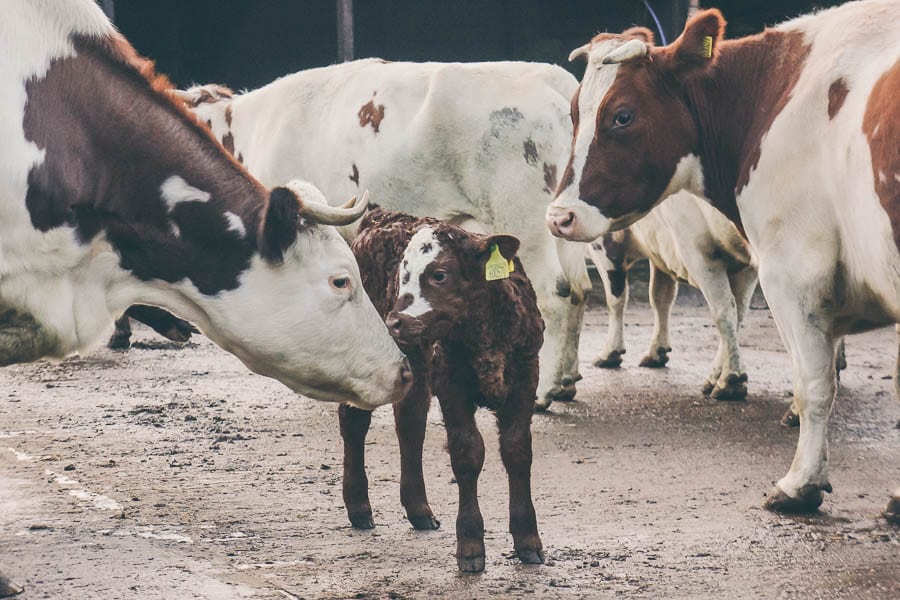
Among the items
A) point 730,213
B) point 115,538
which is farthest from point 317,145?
point 115,538

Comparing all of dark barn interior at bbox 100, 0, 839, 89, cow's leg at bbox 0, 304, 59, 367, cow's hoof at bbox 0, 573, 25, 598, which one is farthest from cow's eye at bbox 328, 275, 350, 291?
dark barn interior at bbox 100, 0, 839, 89

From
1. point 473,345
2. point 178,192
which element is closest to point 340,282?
point 473,345

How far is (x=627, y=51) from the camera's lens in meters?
5.44

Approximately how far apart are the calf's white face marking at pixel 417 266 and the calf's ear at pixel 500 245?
0.15 meters

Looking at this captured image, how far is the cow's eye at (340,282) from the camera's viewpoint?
14.0ft

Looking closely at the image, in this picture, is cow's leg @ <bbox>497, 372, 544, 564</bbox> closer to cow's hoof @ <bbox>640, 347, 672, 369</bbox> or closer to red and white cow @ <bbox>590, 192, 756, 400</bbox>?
red and white cow @ <bbox>590, 192, 756, 400</bbox>

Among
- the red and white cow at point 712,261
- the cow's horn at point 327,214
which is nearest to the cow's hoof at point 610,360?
the red and white cow at point 712,261

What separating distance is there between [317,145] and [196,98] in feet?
5.51

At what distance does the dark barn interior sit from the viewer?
48.9 feet

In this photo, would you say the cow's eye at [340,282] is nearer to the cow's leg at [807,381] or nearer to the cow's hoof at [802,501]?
the cow's leg at [807,381]

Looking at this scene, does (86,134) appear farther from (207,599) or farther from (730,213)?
(730,213)

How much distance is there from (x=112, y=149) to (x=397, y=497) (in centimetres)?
208

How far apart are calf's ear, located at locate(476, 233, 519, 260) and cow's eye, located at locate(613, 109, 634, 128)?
1.34m

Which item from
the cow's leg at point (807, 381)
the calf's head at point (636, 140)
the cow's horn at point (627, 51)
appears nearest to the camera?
the cow's leg at point (807, 381)
